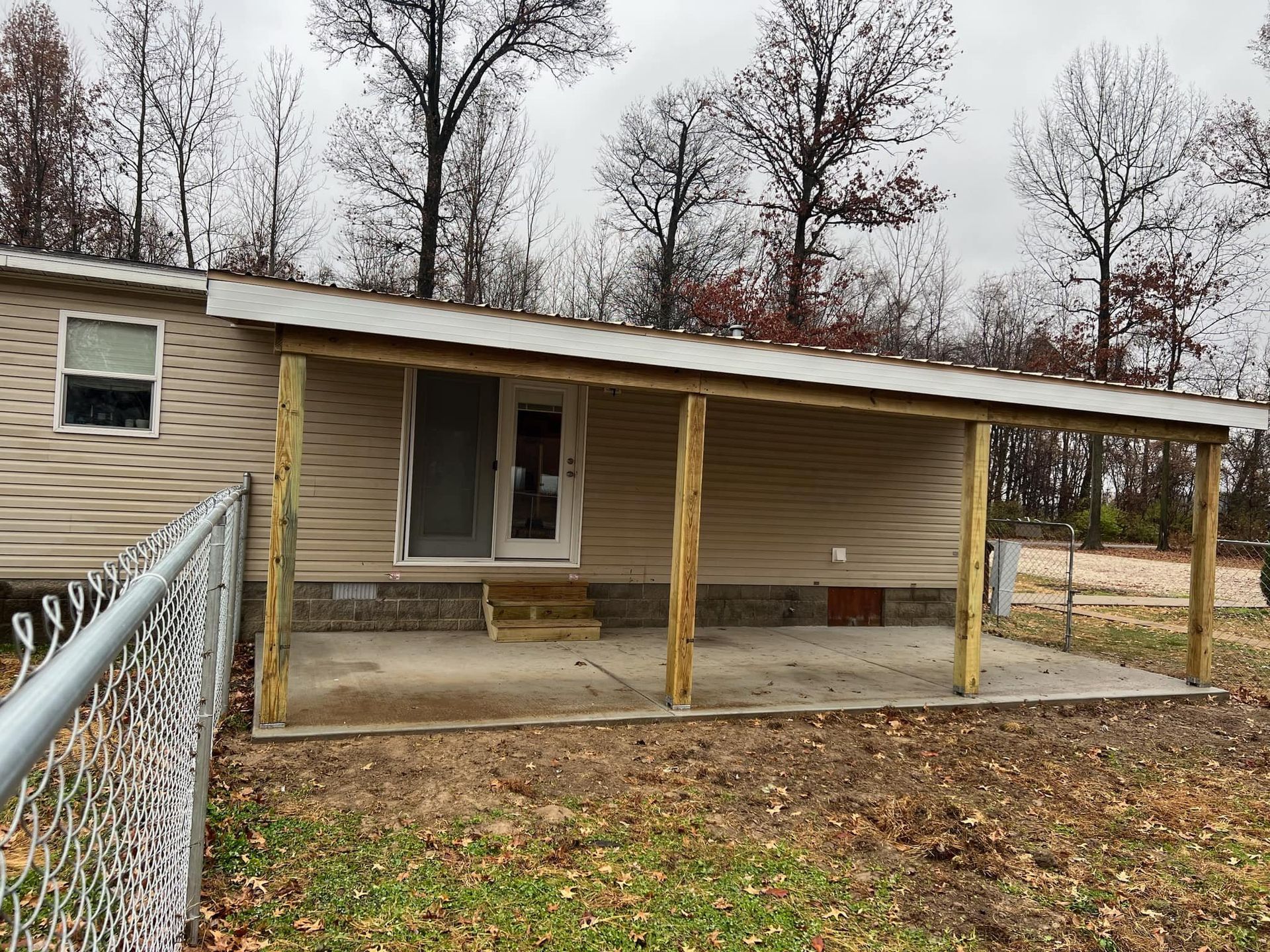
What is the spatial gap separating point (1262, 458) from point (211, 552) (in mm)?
32879

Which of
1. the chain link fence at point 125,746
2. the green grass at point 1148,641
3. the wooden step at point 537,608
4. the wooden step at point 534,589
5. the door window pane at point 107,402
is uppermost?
the door window pane at point 107,402

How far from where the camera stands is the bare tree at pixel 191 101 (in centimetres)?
1703

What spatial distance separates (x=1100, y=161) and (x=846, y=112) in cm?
1093

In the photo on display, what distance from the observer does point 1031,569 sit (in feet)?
62.7

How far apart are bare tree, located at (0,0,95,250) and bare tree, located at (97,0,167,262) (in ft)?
1.58

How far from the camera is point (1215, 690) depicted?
7.21 m

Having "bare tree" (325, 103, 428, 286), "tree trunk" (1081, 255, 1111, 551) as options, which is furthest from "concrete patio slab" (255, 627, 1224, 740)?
"tree trunk" (1081, 255, 1111, 551)

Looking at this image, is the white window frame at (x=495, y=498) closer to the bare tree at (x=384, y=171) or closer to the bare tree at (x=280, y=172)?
the bare tree at (x=384, y=171)

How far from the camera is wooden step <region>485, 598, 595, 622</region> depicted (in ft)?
Result: 25.1

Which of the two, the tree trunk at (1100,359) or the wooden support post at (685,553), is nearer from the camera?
the wooden support post at (685,553)

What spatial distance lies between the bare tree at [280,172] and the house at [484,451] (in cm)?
1199

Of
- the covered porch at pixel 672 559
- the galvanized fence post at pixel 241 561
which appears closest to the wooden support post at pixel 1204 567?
the covered porch at pixel 672 559

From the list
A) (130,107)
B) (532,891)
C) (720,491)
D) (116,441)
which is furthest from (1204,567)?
(130,107)

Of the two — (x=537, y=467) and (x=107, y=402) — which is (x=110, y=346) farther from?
(x=537, y=467)
